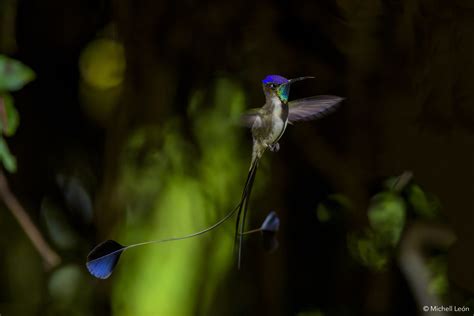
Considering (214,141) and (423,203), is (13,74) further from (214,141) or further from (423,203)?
(423,203)

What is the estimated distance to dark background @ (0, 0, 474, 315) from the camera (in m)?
0.65

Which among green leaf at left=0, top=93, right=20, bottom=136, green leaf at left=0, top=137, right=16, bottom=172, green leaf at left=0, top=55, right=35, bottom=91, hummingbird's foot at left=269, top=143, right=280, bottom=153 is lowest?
hummingbird's foot at left=269, top=143, right=280, bottom=153

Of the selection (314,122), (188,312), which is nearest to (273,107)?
(314,122)

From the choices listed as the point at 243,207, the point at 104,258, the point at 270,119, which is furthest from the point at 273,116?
the point at 104,258

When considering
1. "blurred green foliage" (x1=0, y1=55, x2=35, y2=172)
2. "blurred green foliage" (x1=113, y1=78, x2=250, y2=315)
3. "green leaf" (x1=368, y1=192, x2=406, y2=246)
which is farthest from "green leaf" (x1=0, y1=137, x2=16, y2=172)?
"green leaf" (x1=368, y1=192, x2=406, y2=246)

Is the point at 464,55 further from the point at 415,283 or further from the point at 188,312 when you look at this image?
the point at 188,312

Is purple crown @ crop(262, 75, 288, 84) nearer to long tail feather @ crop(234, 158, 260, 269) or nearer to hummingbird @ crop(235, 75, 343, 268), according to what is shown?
hummingbird @ crop(235, 75, 343, 268)

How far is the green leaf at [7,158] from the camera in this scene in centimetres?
65

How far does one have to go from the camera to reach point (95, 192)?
0.67m

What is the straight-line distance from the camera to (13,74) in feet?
2.12

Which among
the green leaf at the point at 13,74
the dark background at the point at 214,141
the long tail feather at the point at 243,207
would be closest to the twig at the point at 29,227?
the dark background at the point at 214,141

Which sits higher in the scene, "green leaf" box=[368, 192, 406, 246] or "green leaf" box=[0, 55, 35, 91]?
"green leaf" box=[0, 55, 35, 91]

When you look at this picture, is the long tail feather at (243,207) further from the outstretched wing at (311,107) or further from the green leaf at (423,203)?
the green leaf at (423,203)

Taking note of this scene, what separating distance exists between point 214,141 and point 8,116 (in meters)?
0.25
